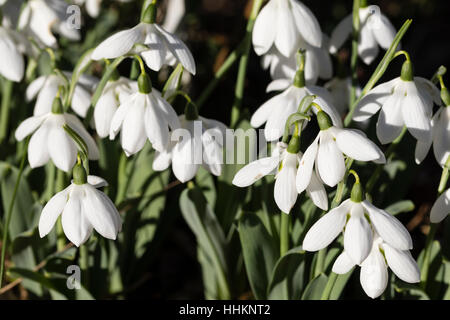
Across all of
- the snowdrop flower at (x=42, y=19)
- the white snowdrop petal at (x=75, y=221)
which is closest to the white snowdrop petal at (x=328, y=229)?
the white snowdrop petal at (x=75, y=221)

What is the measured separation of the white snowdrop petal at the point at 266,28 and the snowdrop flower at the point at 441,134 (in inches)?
13.8

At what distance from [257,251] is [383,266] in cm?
36

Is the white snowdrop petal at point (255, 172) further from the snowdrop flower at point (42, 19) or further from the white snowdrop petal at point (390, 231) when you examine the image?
the snowdrop flower at point (42, 19)

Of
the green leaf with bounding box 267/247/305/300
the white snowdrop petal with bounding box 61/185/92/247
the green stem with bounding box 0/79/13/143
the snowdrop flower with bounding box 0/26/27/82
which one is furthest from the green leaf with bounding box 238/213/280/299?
the green stem with bounding box 0/79/13/143

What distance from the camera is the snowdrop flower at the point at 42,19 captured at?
1.41 meters

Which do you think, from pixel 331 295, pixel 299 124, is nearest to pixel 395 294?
pixel 331 295

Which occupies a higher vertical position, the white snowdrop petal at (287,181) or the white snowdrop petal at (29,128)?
the white snowdrop petal at (29,128)

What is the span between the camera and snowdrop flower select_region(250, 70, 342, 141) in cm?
109

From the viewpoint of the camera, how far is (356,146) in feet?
2.98

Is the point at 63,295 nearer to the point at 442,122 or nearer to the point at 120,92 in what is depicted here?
the point at 120,92

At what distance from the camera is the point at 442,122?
3.53ft

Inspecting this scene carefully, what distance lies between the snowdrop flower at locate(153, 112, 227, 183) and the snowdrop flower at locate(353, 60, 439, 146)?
266 millimetres

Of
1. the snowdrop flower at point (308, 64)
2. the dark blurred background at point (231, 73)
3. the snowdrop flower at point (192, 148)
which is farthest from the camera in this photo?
the dark blurred background at point (231, 73)

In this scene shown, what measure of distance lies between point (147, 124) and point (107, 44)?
17 centimetres
